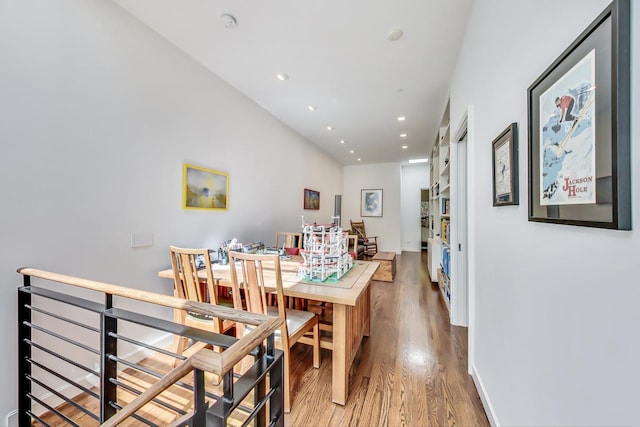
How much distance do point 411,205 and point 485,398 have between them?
7060mm

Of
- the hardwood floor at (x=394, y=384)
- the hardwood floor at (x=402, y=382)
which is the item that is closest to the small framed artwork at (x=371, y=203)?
the hardwood floor at (x=402, y=382)

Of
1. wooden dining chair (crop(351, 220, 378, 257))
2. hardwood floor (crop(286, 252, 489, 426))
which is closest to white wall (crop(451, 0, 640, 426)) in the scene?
hardwood floor (crop(286, 252, 489, 426))

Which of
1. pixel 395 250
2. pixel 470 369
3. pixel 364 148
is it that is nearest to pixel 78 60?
pixel 470 369

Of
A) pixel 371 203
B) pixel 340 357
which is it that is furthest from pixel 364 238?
pixel 340 357

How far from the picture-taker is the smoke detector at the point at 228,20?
6.52 feet

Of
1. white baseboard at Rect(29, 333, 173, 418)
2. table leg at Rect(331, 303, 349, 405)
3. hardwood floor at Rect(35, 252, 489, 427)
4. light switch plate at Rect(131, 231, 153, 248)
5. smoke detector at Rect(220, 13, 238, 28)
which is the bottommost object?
hardwood floor at Rect(35, 252, 489, 427)

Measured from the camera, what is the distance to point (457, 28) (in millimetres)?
2104

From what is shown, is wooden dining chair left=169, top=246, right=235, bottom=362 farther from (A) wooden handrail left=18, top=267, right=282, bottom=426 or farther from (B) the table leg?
(B) the table leg

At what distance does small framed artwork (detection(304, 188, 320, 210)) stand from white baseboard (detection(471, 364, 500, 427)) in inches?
156

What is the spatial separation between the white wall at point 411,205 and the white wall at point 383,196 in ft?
3.03

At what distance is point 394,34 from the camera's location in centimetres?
216

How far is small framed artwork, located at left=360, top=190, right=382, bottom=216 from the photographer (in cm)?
758

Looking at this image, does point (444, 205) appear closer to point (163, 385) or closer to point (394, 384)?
point (394, 384)

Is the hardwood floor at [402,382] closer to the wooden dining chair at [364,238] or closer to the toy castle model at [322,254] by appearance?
the toy castle model at [322,254]
